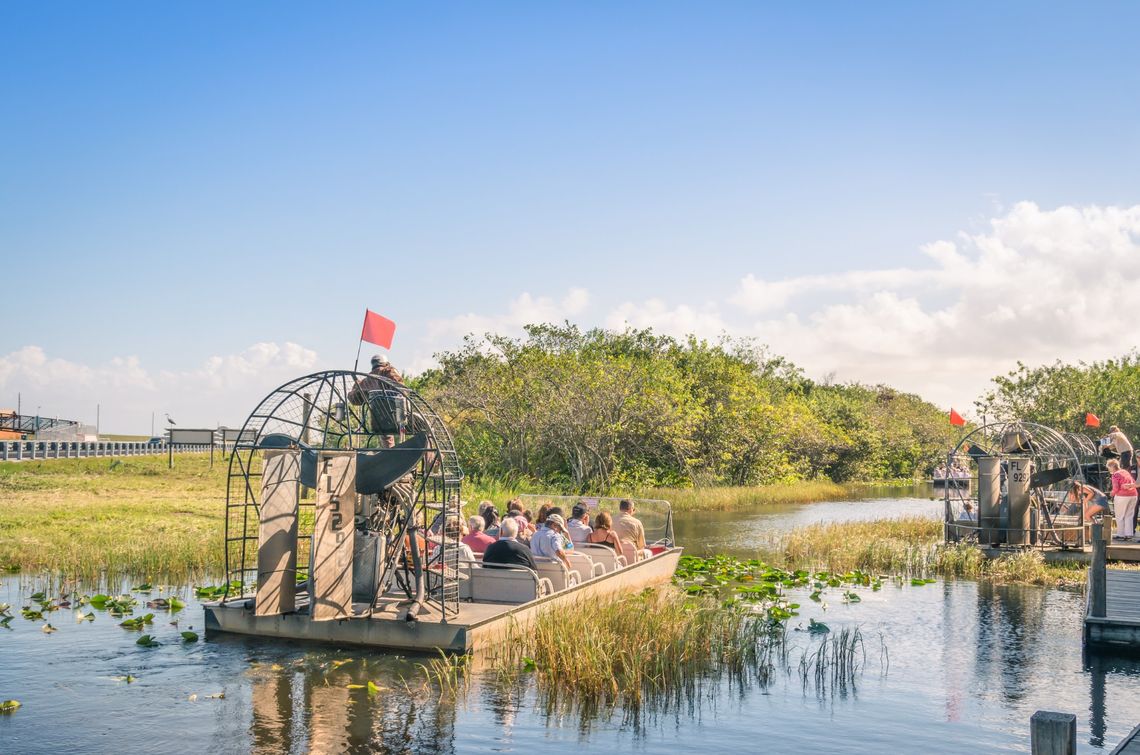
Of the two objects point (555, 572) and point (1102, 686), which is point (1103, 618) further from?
point (555, 572)

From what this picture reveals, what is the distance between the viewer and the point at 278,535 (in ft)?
43.9

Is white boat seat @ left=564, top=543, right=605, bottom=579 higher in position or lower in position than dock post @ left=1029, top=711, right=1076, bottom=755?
lower

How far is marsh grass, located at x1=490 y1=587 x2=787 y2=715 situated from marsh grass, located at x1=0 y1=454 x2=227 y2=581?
962cm

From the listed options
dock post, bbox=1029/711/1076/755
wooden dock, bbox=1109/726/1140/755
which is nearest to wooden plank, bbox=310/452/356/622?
dock post, bbox=1029/711/1076/755

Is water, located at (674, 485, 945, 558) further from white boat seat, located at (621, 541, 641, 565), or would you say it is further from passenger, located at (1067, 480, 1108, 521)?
passenger, located at (1067, 480, 1108, 521)

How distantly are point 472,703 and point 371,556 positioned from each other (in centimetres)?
344

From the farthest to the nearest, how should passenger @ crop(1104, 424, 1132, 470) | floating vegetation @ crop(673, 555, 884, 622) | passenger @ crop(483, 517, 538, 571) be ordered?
passenger @ crop(1104, 424, 1132, 470), floating vegetation @ crop(673, 555, 884, 622), passenger @ crop(483, 517, 538, 571)

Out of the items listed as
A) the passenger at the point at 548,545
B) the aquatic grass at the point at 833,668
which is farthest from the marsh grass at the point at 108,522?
the aquatic grass at the point at 833,668

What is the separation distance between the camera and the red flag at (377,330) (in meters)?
13.8

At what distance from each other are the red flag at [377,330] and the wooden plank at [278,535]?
191 centimetres

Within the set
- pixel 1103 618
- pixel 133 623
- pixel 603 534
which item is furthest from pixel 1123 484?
pixel 133 623

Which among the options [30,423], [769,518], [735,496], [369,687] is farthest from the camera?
[30,423]

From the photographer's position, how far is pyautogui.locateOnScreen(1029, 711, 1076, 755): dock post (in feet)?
19.8

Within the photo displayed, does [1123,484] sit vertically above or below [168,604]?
above
